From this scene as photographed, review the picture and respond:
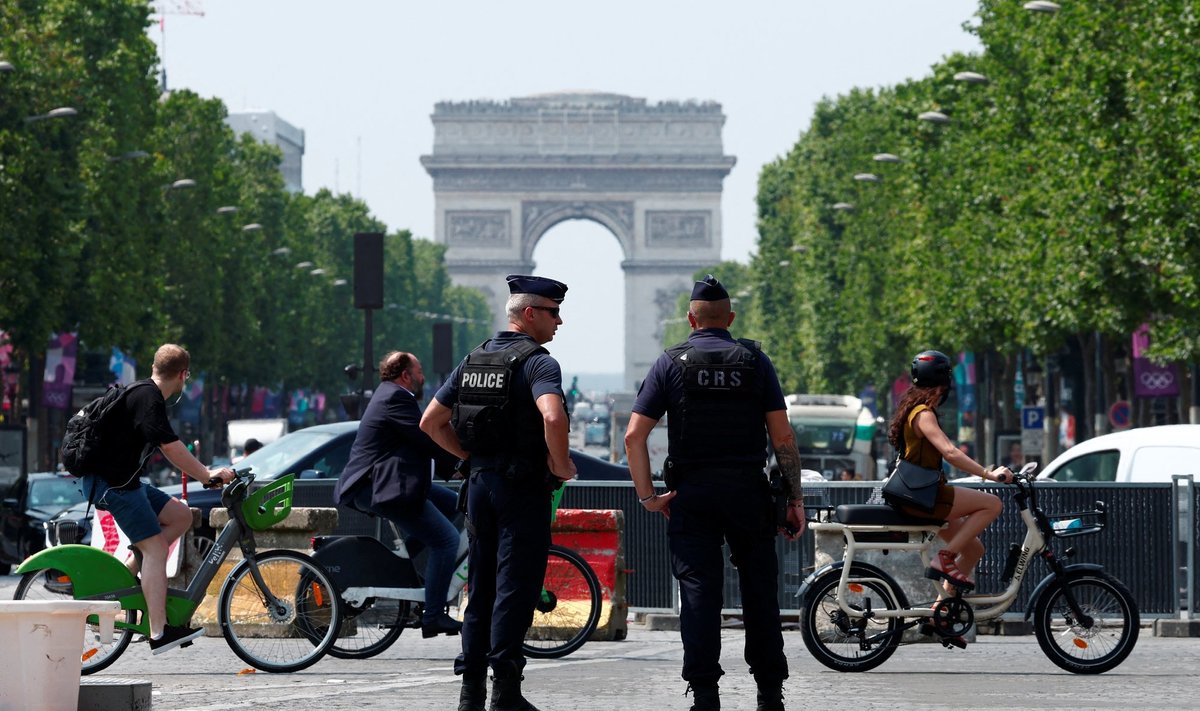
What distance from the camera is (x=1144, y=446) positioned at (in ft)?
65.2

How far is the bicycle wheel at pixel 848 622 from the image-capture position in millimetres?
13242

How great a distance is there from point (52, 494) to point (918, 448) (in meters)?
20.3

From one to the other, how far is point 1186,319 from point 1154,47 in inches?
176

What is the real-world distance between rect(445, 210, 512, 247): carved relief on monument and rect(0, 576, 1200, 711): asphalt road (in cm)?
13237

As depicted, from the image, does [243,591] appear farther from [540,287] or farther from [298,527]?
[540,287]

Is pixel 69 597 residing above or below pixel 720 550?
below

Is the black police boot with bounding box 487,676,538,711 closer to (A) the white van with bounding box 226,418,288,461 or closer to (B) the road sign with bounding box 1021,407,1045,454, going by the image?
(B) the road sign with bounding box 1021,407,1045,454

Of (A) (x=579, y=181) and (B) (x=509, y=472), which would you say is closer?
(B) (x=509, y=472)

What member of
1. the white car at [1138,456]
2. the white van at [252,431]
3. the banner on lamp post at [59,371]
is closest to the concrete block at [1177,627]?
the white car at [1138,456]

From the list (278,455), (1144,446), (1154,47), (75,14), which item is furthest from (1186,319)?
(75,14)

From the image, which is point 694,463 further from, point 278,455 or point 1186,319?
point 1186,319

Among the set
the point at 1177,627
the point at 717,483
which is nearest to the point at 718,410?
the point at 717,483

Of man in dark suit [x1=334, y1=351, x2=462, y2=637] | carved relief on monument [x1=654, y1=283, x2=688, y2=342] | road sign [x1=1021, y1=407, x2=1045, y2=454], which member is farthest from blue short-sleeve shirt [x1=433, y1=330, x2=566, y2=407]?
carved relief on monument [x1=654, y1=283, x2=688, y2=342]

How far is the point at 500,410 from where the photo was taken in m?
10.6
